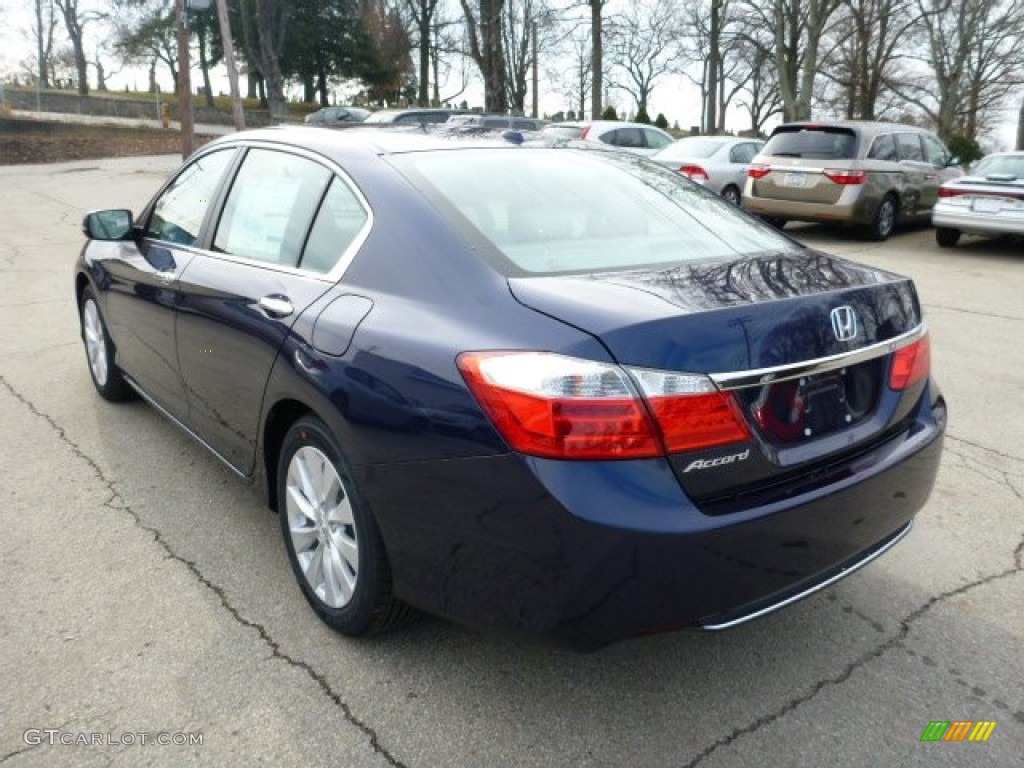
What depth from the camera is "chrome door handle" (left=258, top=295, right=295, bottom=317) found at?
2.76 m

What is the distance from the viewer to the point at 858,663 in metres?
2.60

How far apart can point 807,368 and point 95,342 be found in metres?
4.25

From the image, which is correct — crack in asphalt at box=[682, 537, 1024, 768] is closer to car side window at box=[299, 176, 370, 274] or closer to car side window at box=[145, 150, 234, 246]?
car side window at box=[299, 176, 370, 274]

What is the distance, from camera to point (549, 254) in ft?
8.34

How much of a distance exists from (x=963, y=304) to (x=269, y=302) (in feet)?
24.5

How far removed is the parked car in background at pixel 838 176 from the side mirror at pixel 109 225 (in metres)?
9.94

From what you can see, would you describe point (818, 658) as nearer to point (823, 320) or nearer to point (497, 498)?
point (823, 320)

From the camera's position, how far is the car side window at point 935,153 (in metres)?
13.6

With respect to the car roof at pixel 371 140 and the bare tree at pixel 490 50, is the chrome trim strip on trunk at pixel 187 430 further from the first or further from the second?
the bare tree at pixel 490 50

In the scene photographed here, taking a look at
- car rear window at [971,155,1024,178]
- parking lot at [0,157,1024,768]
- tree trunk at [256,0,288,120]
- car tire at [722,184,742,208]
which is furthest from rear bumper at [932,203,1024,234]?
tree trunk at [256,0,288,120]

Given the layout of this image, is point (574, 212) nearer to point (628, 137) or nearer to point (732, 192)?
point (732, 192)

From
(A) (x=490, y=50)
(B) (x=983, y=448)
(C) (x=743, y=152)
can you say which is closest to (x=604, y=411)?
(B) (x=983, y=448)

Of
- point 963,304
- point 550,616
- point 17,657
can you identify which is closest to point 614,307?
point 550,616

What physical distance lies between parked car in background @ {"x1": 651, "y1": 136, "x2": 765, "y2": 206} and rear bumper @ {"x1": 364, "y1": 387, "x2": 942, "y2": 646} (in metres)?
12.9
